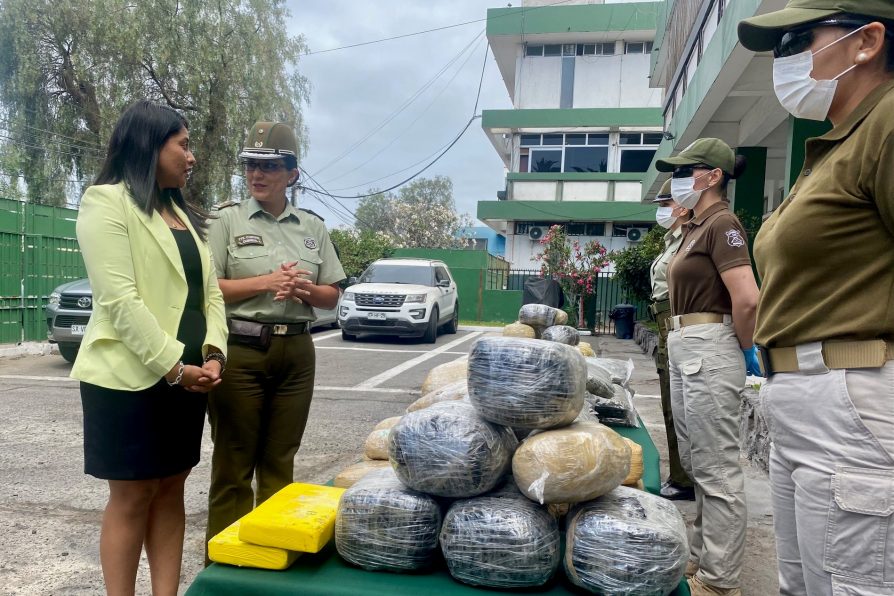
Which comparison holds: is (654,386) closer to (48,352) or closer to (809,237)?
(809,237)

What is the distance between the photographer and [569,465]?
1672mm

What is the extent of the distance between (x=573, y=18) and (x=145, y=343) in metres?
26.6

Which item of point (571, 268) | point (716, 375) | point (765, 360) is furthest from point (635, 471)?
point (571, 268)

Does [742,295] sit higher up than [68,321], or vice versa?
[742,295]

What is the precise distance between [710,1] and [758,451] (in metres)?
7.83

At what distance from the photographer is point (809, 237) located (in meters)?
1.49

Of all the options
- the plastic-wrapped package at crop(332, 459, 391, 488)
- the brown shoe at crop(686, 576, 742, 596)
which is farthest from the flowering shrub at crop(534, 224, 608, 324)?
the plastic-wrapped package at crop(332, 459, 391, 488)

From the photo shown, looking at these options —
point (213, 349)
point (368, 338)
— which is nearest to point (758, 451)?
point (213, 349)

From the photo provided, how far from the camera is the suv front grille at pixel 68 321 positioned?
27.8 feet

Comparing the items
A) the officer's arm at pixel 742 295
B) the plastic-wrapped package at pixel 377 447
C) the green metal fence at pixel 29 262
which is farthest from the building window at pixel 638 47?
the plastic-wrapped package at pixel 377 447

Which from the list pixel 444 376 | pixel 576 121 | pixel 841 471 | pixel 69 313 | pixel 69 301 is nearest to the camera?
pixel 841 471

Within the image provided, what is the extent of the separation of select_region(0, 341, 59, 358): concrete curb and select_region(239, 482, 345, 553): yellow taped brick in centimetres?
996

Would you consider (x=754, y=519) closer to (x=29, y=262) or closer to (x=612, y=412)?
→ (x=612, y=412)

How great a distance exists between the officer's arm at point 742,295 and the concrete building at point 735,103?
12.0ft
